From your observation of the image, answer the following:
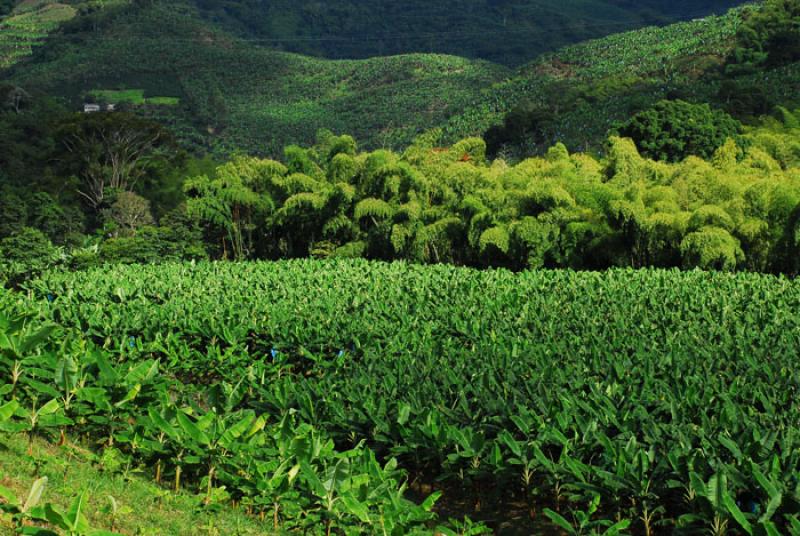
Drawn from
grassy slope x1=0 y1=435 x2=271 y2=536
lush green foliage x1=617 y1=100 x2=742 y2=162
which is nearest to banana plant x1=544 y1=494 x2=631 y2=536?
grassy slope x1=0 y1=435 x2=271 y2=536

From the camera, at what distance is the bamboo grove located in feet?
61.5

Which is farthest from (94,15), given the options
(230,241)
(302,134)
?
(230,241)

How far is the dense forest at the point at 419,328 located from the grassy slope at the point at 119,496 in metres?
0.02

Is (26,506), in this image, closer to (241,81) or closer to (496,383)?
(496,383)

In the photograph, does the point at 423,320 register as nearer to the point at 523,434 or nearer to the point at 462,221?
the point at 523,434

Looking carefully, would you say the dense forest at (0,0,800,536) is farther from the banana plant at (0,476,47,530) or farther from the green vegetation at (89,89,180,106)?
the green vegetation at (89,89,180,106)

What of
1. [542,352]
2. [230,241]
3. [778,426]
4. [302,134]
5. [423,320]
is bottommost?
[302,134]

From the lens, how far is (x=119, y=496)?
497 centimetres

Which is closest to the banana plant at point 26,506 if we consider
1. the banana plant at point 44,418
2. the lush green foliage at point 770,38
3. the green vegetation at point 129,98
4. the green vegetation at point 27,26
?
the banana plant at point 44,418

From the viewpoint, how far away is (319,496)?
15.3 feet

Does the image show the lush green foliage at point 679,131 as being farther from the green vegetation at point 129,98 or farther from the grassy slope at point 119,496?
the green vegetation at point 129,98

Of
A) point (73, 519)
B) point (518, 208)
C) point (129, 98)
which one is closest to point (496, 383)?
point (73, 519)

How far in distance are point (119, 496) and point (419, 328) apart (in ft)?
19.9

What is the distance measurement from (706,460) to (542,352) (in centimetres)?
332
